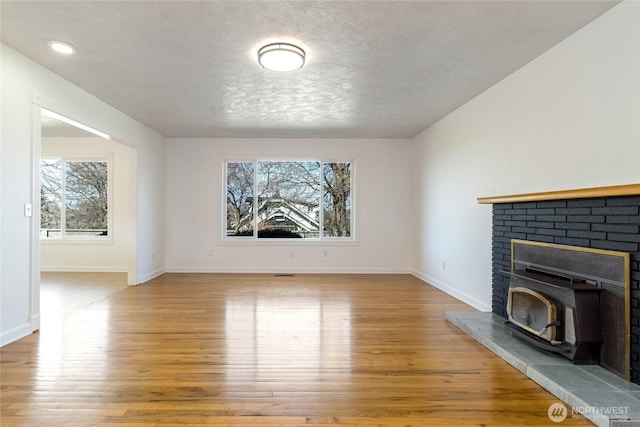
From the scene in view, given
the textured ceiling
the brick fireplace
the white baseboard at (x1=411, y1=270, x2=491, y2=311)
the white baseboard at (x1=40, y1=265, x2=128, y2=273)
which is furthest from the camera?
the white baseboard at (x1=40, y1=265, x2=128, y2=273)

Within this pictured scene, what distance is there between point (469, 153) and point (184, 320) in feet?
12.8

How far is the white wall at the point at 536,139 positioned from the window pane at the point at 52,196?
708 cm

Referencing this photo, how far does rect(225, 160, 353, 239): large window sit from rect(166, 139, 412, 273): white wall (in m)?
0.22

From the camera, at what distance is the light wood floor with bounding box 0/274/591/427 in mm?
1817

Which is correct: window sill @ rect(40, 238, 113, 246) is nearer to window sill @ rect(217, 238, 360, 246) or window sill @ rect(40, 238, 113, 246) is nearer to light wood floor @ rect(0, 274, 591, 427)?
window sill @ rect(217, 238, 360, 246)

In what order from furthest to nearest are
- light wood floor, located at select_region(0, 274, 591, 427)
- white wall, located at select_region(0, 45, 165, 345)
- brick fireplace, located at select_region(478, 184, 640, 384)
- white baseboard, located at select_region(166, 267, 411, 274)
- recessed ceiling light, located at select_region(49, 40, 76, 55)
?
1. white baseboard, located at select_region(166, 267, 411, 274)
2. white wall, located at select_region(0, 45, 165, 345)
3. recessed ceiling light, located at select_region(49, 40, 76, 55)
4. brick fireplace, located at select_region(478, 184, 640, 384)
5. light wood floor, located at select_region(0, 274, 591, 427)

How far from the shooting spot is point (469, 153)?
13.4 ft

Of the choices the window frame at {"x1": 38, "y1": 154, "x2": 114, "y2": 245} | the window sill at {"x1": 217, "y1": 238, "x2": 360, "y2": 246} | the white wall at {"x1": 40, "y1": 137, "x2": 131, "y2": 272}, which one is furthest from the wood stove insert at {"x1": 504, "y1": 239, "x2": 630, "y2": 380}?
the window frame at {"x1": 38, "y1": 154, "x2": 114, "y2": 245}

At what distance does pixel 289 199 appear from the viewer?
6.41 metres

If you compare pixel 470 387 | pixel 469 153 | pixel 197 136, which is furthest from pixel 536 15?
pixel 197 136

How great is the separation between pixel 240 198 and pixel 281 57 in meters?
4.00

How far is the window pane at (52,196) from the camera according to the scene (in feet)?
20.8

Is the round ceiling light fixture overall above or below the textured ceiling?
below

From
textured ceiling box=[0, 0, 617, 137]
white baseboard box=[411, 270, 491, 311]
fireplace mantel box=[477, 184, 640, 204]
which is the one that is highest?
textured ceiling box=[0, 0, 617, 137]
